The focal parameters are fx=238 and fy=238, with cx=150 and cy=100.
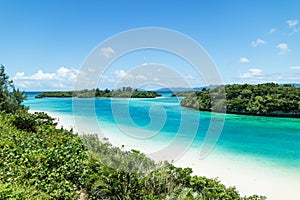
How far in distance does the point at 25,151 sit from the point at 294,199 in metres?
6.04

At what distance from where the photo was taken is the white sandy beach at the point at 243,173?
20.7 ft

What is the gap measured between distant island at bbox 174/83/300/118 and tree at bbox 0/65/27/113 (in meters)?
17.5

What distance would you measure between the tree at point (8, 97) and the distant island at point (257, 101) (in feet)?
57.6

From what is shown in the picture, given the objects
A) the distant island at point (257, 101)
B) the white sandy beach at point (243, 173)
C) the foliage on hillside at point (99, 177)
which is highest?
the distant island at point (257, 101)

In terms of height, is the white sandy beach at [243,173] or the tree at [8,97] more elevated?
the tree at [8,97]

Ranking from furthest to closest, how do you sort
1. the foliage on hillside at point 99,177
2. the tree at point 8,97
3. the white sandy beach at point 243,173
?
1. the tree at point 8,97
2. the white sandy beach at point 243,173
3. the foliage on hillside at point 99,177

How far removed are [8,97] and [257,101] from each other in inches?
1002

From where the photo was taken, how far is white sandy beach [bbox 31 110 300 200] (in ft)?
20.7

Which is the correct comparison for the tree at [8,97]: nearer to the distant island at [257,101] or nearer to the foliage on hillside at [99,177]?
the foliage on hillside at [99,177]

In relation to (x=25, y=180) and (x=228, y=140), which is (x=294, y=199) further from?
(x=228, y=140)

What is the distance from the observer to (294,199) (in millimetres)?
5781

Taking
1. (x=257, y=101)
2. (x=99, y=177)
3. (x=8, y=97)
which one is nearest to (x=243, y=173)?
(x=99, y=177)

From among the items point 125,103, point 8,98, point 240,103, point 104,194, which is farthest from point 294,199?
point 240,103

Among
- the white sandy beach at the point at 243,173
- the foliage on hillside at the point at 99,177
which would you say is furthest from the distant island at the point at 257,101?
the foliage on hillside at the point at 99,177
